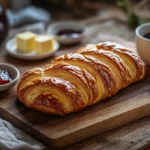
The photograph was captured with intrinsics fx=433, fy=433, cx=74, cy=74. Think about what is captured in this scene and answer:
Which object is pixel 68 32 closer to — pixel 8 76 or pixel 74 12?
pixel 74 12

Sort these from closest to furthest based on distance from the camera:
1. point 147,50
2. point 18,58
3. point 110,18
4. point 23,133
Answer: point 23,133 < point 147,50 < point 18,58 < point 110,18

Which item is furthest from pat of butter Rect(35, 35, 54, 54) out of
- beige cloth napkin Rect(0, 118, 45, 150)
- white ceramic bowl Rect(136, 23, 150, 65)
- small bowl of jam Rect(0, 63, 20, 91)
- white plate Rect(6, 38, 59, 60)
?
beige cloth napkin Rect(0, 118, 45, 150)

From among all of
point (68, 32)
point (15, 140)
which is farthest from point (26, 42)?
point (15, 140)

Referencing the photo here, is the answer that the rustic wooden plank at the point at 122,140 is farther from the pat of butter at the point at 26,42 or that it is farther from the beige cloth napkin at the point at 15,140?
the pat of butter at the point at 26,42

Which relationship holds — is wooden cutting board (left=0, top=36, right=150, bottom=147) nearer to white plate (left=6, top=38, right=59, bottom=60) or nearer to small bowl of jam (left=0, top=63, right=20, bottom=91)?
small bowl of jam (left=0, top=63, right=20, bottom=91)

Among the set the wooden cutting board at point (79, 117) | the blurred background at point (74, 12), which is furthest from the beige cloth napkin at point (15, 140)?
the blurred background at point (74, 12)

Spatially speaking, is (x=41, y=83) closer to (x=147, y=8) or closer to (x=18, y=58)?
(x=18, y=58)

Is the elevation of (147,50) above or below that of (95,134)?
above

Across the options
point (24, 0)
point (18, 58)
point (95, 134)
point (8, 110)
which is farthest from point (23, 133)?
point (24, 0)
